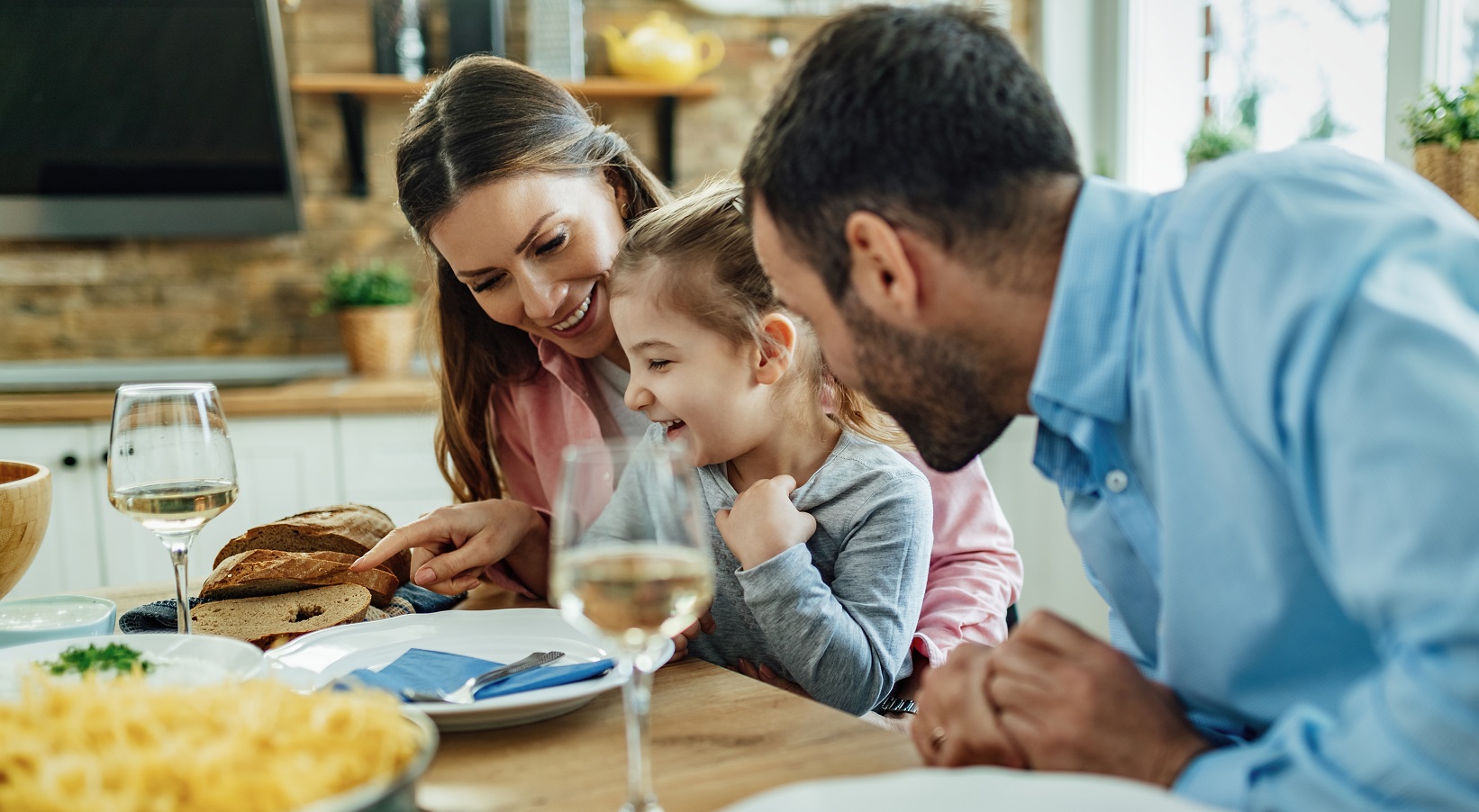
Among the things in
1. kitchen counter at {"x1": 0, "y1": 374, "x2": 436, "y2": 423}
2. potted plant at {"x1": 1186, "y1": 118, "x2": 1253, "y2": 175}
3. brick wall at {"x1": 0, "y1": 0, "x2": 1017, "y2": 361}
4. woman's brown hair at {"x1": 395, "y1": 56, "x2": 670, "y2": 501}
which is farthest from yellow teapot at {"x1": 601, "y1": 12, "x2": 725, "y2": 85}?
woman's brown hair at {"x1": 395, "y1": 56, "x2": 670, "y2": 501}

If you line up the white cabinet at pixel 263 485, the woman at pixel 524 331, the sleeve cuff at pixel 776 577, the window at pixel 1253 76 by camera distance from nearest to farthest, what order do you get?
the sleeve cuff at pixel 776 577, the woman at pixel 524 331, the window at pixel 1253 76, the white cabinet at pixel 263 485

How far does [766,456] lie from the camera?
5.08ft

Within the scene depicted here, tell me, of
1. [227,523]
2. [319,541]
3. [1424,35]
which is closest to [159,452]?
[319,541]

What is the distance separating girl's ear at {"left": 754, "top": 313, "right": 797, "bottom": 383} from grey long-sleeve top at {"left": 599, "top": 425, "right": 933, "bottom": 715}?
127 mm

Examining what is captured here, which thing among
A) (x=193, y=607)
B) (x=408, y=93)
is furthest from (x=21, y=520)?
(x=408, y=93)

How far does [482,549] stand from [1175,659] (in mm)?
912

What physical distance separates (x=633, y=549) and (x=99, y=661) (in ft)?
1.63

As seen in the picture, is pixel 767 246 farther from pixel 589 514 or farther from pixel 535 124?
pixel 535 124

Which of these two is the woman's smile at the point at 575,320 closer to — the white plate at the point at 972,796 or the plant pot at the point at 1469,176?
the white plate at the point at 972,796

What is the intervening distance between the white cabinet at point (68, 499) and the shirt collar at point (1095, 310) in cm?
285

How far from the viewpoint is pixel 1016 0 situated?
3.68 metres

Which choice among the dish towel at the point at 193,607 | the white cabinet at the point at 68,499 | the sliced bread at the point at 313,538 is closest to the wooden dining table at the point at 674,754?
the dish towel at the point at 193,607

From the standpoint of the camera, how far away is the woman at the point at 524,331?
1547 mm

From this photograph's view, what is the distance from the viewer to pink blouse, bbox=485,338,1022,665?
152 centimetres
